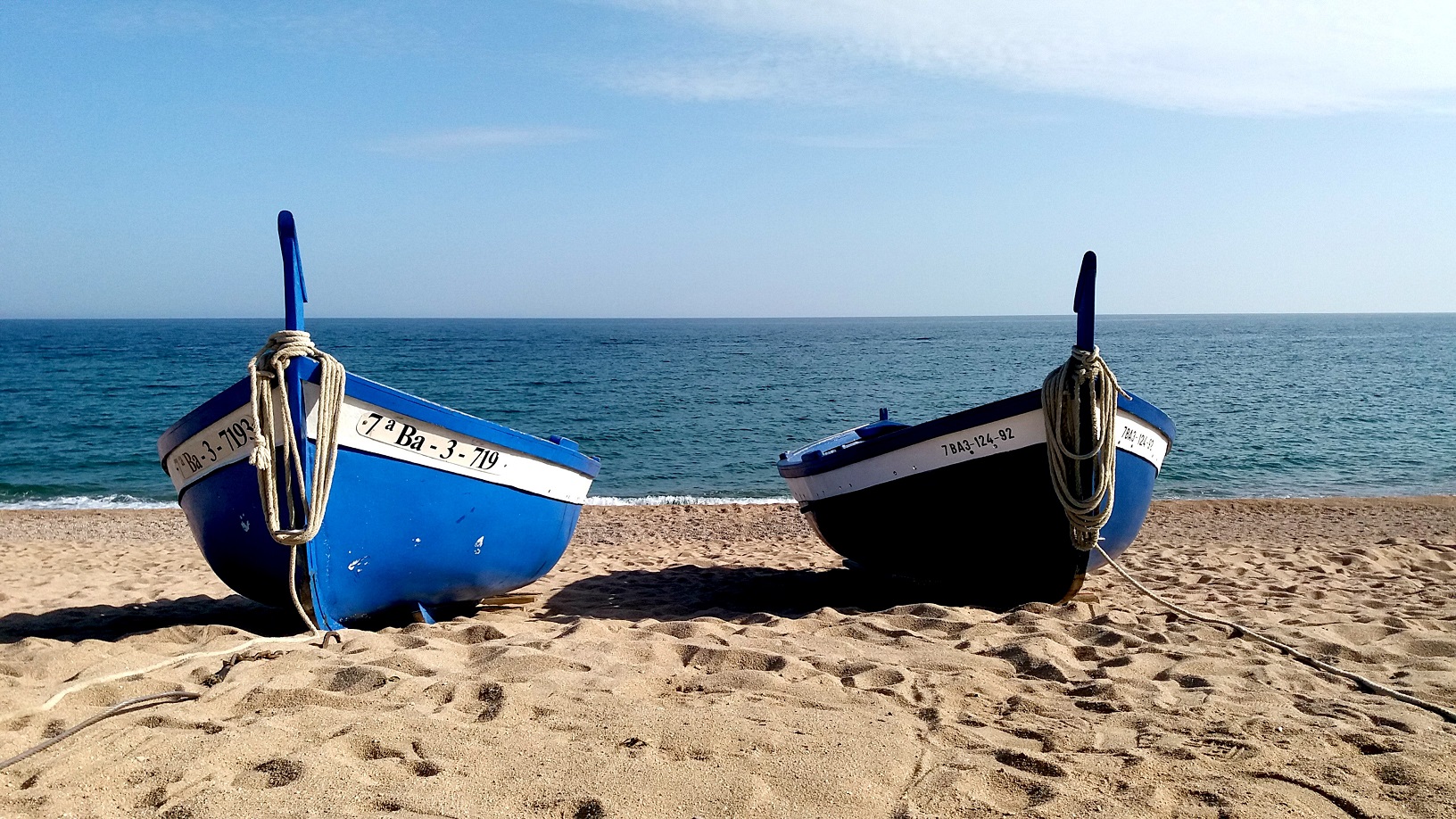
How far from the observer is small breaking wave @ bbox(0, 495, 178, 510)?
1508 cm

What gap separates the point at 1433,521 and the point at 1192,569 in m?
6.27

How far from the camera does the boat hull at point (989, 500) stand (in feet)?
18.8

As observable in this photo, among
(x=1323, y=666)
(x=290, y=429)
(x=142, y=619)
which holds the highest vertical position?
(x=290, y=429)

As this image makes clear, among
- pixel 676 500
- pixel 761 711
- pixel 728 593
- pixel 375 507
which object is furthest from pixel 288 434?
pixel 676 500

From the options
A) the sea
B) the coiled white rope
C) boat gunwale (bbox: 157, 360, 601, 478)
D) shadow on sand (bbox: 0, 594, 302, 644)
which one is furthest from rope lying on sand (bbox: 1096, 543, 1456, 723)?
the sea

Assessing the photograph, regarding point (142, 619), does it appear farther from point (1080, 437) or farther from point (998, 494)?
point (1080, 437)

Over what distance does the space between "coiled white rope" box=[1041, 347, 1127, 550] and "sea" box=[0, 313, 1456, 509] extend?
34.0 feet

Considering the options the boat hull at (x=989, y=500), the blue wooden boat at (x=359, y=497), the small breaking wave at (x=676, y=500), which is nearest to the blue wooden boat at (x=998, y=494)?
the boat hull at (x=989, y=500)

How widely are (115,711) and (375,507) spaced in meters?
1.73

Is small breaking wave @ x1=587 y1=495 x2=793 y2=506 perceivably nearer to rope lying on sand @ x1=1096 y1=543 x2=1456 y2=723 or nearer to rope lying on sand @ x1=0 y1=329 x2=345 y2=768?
rope lying on sand @ x1=1096 y1=543 x2=1456 y2=723

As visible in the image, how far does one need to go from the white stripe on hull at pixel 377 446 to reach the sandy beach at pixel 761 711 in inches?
34.6

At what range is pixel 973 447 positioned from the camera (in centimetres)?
582

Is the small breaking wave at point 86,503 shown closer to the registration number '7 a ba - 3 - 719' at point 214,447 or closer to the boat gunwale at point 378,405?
the registration number '7 a ba - 3 - 719' at point 214,447

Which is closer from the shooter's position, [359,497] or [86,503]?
[359,497]
